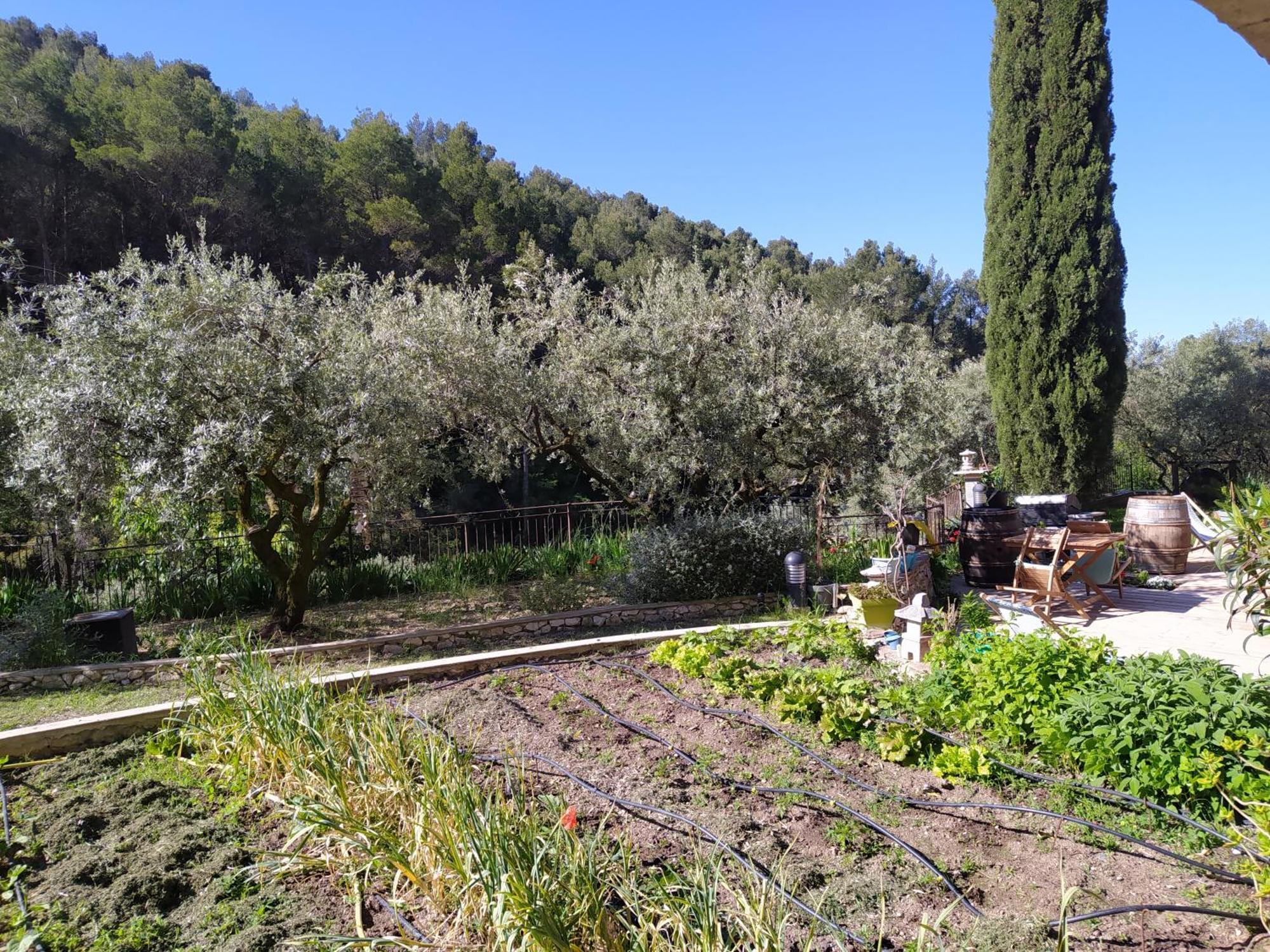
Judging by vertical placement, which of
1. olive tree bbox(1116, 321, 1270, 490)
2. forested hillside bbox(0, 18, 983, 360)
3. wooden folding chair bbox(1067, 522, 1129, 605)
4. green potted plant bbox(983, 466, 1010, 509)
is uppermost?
forested hillside bbox(0, 18, 983, 360)

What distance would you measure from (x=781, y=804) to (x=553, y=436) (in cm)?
760

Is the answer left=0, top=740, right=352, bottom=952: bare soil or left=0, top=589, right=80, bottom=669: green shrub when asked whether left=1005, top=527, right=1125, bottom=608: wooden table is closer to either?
left=0, top=740, right=352, bottom=952: bare soil

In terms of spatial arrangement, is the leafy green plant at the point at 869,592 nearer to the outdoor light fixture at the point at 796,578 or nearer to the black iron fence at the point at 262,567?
the outdoor light fixture at the point at 796,578

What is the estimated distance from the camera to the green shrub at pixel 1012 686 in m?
3.51

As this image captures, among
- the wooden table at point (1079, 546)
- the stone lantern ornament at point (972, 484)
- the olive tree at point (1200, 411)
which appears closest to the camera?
the wooden table at point (1079, 546)

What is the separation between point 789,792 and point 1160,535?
7519mm

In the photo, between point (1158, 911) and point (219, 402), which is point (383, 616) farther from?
point (1158, 911)

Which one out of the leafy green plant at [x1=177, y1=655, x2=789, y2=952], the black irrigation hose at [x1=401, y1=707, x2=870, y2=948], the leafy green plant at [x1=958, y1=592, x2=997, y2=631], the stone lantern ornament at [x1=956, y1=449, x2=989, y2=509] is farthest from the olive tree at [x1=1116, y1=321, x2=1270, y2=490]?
the leafy green plant at [x1=177, y1=655, x2=789, y2=952]

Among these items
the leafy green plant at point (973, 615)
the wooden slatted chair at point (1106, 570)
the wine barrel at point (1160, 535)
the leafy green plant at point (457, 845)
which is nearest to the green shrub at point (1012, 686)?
the leafy green plant at point (457, 845)

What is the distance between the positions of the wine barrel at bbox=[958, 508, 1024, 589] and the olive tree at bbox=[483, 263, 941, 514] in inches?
64.6

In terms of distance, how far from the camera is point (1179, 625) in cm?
633

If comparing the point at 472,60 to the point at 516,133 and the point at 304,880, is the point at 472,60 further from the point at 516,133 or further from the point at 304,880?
the point at 304,880

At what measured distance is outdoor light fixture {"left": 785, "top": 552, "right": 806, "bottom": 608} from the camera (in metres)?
7.21

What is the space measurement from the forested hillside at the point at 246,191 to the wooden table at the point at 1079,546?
20.6ft
